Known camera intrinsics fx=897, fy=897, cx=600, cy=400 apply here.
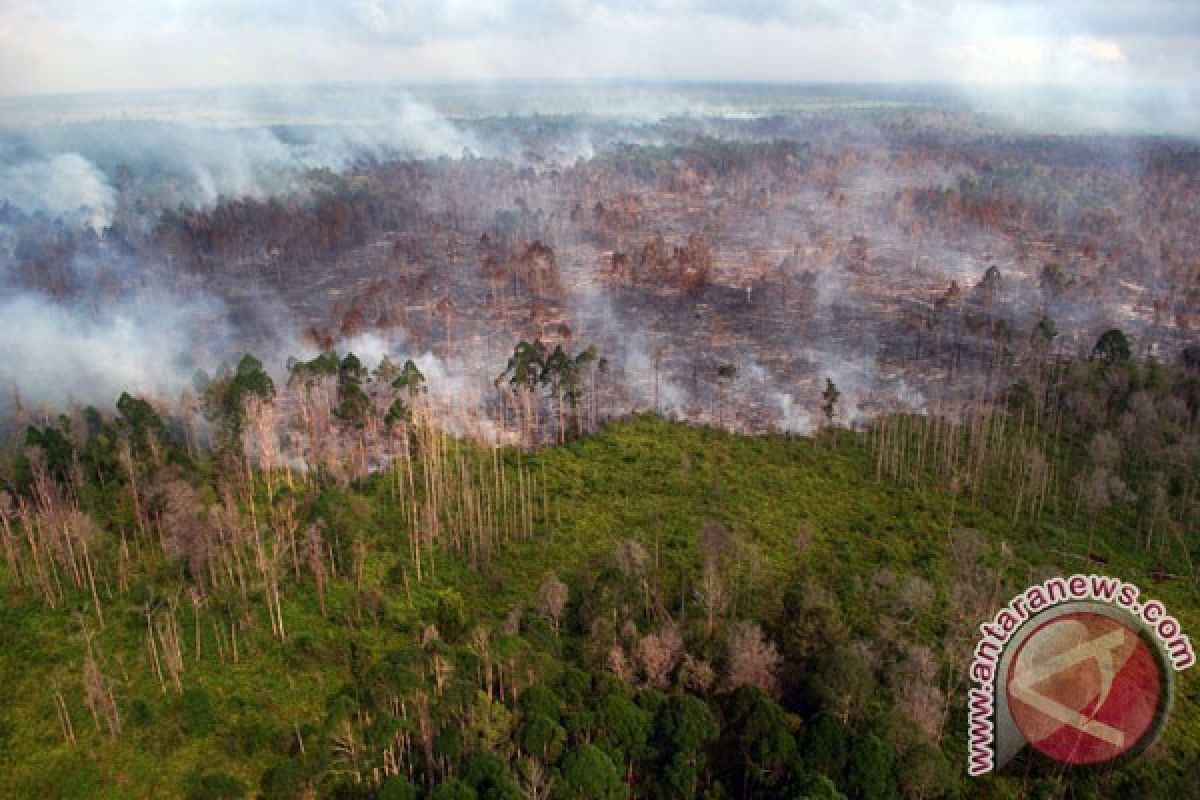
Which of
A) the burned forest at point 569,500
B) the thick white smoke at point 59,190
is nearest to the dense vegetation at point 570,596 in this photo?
the burned forest at point 569,500

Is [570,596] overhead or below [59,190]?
below

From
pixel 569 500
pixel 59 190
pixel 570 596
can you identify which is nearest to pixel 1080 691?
pixel 570 596

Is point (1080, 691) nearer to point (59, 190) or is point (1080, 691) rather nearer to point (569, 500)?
point (569, 500)

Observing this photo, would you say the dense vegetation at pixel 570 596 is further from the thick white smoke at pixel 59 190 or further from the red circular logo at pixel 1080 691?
the thick white smoke at pixel 59 190

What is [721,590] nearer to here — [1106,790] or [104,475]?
[1106,790]

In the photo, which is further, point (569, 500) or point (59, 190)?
point (59, 190)

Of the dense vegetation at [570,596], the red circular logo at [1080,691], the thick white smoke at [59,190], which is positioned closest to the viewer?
the dense vegetation at [570,596]

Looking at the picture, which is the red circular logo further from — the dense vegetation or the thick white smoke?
the thick white smoke
